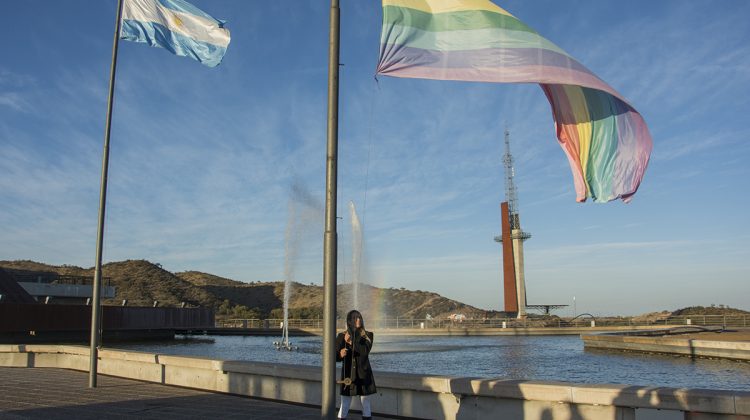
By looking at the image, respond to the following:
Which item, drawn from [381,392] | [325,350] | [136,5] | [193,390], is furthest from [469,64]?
[136,5]

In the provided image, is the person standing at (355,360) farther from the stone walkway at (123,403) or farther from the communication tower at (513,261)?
the communication tower at (513,261)

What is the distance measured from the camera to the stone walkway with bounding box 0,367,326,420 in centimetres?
1098

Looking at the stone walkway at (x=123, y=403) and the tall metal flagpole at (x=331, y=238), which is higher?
the tall metal flagpole at (x=331, y=238)

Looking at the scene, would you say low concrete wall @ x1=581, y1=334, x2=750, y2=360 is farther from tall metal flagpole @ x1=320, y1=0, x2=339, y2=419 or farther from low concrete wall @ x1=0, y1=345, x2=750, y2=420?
tall metal flagpole @ x1=320, y1=0, x2=339, y2=419

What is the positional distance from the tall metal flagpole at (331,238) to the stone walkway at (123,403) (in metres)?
3.32

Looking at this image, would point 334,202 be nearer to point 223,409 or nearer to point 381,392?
point 381,392

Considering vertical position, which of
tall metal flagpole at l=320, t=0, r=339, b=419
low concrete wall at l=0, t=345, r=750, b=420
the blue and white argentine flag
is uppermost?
the blue and white argentine flag

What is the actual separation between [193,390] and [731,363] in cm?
2651

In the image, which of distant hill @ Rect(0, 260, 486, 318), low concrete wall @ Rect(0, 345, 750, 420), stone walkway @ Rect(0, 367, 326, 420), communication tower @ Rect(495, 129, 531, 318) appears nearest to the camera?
low concrete wall @ Rect(0, 345, 750, 420)

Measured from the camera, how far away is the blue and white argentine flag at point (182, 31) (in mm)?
17078

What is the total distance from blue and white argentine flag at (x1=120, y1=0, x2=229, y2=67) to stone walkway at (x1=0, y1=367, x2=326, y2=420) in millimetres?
8737

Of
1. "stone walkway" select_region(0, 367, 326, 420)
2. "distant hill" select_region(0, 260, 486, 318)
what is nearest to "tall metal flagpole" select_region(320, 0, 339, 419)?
"stone walkway" select_region(0, 367, 326, 420)

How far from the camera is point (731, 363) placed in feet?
98.4

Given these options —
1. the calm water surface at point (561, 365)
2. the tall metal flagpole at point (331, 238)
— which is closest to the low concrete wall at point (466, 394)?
the tall metal flagpole at point (331, 238)
